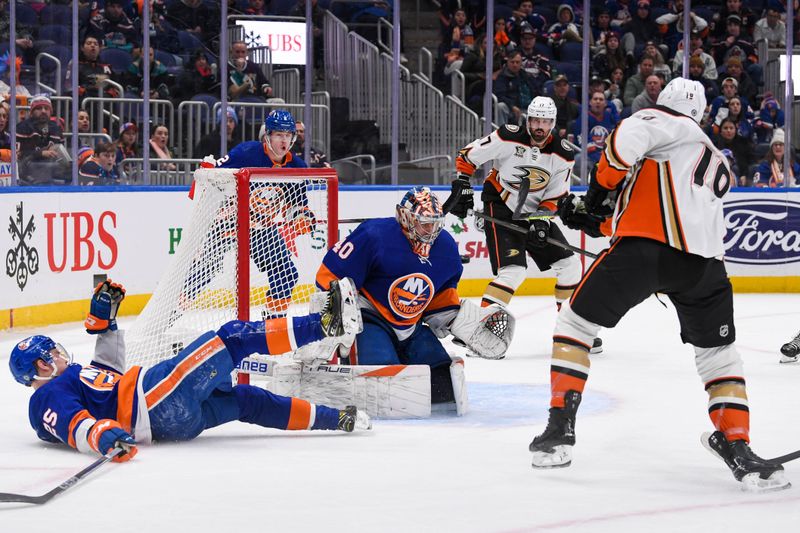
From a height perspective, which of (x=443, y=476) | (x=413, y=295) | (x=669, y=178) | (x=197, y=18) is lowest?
(x=443, y=476)

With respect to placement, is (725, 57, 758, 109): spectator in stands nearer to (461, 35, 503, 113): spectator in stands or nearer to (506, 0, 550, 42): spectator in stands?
(506, 0, 550, 42): spectator in stands

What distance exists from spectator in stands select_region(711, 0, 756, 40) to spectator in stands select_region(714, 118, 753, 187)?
1.14m

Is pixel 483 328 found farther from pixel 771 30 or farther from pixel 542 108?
pixel 771 30

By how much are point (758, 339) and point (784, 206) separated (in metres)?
2.83

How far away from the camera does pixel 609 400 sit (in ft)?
16.3

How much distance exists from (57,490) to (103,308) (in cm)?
84

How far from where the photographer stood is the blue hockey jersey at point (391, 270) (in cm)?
445

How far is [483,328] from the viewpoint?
4.73 m

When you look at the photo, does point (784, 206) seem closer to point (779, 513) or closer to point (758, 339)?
point (758, 339)

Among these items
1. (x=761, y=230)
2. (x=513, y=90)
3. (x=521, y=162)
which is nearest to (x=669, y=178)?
(x=521, y=162)

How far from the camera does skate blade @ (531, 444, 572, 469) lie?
360cm

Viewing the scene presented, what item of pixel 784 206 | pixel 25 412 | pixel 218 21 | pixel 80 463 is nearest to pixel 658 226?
pixel 80 463

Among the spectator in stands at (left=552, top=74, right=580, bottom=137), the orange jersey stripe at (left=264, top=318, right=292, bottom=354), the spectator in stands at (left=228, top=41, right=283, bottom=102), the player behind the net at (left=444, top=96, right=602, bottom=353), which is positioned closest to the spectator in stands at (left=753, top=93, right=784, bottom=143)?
the spectator in stands at (left=552, top=74, right=580, bottom=137)

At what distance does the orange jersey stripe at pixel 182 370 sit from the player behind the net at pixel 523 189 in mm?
2624
